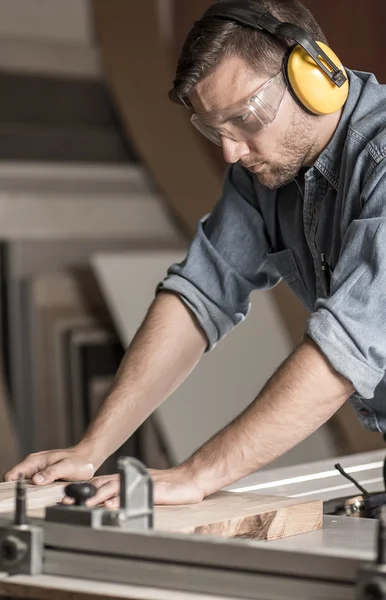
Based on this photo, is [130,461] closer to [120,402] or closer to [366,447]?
[120,402]

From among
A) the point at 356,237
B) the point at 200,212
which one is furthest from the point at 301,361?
the point at 200,212

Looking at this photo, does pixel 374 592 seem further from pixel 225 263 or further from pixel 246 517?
pixel 225 263

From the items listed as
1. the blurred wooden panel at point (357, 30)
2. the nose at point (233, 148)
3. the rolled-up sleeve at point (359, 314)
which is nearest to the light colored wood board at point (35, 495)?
the rolled-up sleeve at point (359, 314)

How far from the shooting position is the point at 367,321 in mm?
1518

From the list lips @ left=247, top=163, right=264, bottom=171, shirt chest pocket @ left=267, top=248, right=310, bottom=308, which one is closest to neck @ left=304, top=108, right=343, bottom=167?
lips @ left=247, top=163, right=264, bottom=171

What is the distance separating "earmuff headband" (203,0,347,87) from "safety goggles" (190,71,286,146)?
7 centimetres

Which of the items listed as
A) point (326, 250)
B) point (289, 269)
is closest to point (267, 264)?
point (289, 269)

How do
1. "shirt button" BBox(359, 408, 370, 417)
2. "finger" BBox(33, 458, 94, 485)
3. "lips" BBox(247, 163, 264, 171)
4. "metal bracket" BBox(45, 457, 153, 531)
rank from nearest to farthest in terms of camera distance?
1. "metal bracket" BBox(45, 457, 153, 531)
2. "finger" BBox(33, 458, 94, 485)
3. "lips" BBox(247, 163, 264, 171)
4. "shirt button" BBox(359, 408, 370, 417)

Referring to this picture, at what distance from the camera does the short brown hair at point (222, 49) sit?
1689 millimetres

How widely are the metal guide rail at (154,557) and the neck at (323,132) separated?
761 millimetres

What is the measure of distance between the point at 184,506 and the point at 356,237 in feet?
1.61

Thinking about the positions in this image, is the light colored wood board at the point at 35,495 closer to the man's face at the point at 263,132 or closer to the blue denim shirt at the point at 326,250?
the blue denim shirt at the point at 326,250

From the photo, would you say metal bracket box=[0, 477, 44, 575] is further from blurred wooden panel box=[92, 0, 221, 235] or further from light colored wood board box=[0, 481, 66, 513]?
blurred wooden panel box=[92, 0, 221, 235]

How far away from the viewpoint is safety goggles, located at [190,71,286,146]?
169cm
